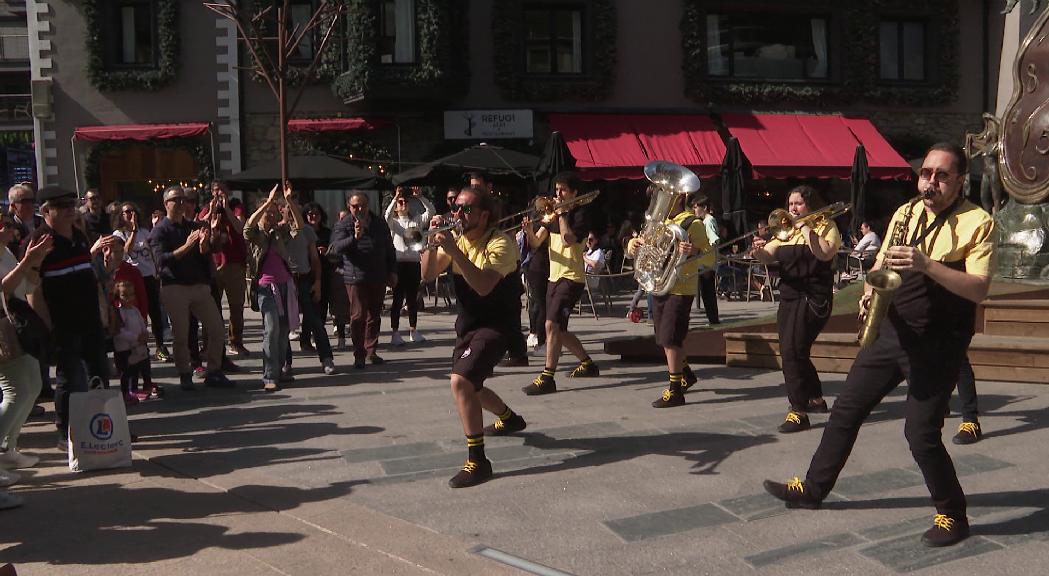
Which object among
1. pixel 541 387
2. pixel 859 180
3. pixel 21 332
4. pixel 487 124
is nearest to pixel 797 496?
pixel 541 387

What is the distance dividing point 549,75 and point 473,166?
649 centimetres

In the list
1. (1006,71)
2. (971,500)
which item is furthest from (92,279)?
(1006,71)

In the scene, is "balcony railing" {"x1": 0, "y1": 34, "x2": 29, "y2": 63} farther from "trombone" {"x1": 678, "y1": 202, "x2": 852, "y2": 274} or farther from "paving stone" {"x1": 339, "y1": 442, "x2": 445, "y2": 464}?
"trombone" {"x1": 678, "y1": 202, "x2": 852, "y2": 274}

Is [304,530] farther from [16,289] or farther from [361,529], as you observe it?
[16,289]

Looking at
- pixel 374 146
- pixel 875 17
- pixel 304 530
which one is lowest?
pixel 304 530

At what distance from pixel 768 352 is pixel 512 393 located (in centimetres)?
267

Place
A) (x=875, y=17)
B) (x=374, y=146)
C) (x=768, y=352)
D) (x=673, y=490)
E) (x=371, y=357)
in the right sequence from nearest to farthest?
1. (x=673, y=490)
2. (x=768, y=352)
3. (x=371, y=357)
4. (x=374, y=146)
5. (x=875, y=17)

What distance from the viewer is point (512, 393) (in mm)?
8914

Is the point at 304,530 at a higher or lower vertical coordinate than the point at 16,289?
lower

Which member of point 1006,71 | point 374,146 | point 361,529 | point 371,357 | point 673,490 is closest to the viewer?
point 361,529

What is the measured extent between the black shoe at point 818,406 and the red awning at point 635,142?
1368 centimetres

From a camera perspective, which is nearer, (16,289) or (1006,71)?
(16,289)

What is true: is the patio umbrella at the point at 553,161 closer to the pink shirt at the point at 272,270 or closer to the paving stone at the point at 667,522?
the pink shirt at the point at 272,270

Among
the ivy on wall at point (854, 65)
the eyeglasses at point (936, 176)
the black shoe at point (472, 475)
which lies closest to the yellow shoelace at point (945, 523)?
the eyeglasses at point (936, 176)
